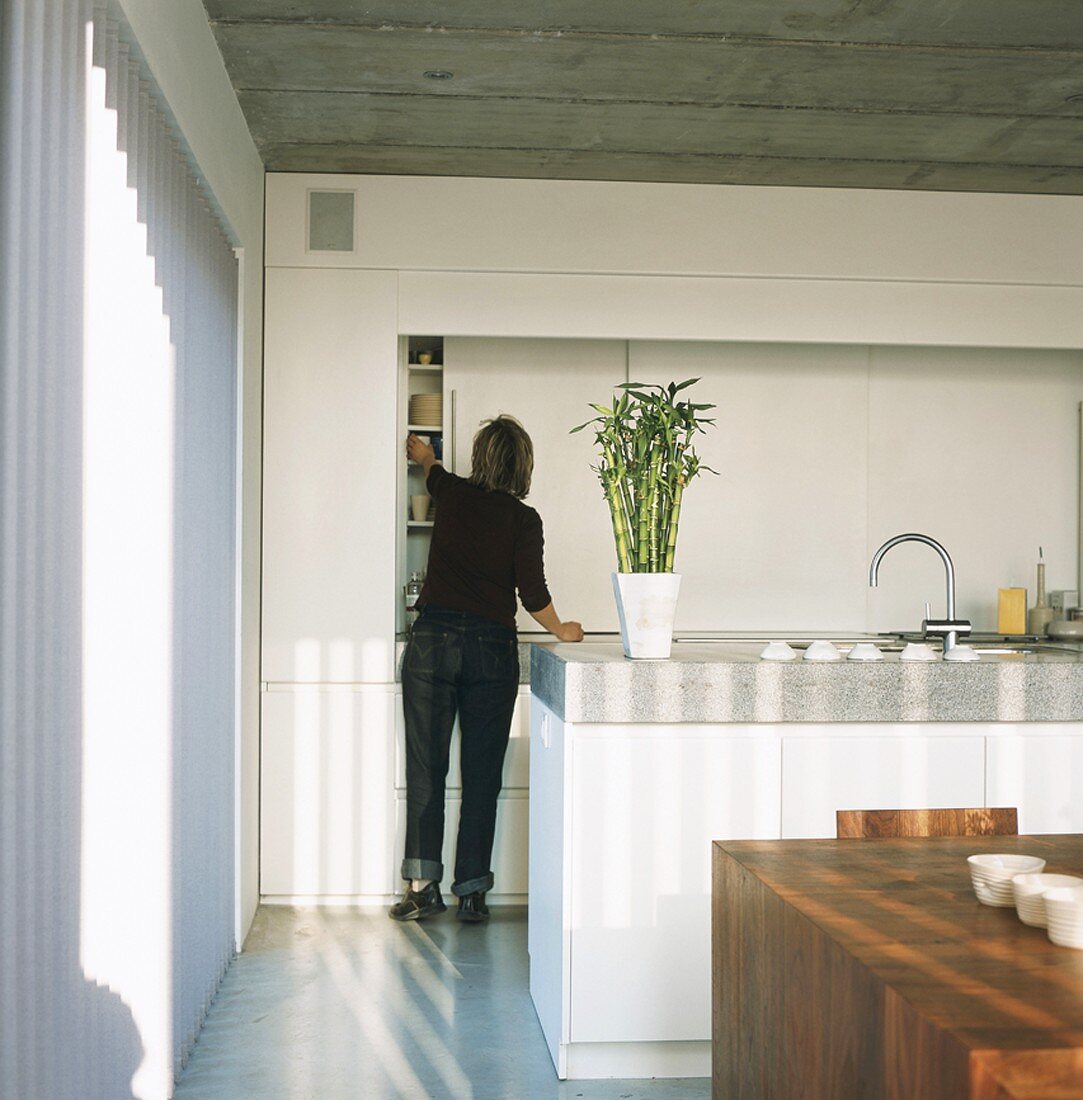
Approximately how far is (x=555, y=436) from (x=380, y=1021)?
8.40 ft

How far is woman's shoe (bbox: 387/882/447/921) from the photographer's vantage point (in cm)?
448

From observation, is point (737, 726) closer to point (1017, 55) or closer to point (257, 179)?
point (1017, 55)

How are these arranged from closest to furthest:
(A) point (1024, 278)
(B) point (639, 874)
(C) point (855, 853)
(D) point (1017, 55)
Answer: (C) point (855, 853)
(B) point (639, 874)
(D) point (1017, 55)
(A) point (1024, 278)

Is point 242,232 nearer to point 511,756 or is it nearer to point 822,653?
point 511,756

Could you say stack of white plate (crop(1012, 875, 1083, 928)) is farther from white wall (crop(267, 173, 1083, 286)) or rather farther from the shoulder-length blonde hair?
white wall (crop(267, 173, 1083, 286))

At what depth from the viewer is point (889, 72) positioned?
3770mm

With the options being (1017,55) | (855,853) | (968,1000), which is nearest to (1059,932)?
(968,1000)

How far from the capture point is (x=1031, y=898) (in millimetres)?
1565

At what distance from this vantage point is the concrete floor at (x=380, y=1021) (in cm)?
300

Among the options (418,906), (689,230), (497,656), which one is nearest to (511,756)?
(497,656)

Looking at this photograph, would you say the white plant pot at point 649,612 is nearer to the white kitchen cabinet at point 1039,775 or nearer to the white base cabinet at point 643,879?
the white base cabinet at point 643,879

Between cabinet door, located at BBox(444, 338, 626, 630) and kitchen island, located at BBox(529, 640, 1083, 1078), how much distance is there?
2.14 metres

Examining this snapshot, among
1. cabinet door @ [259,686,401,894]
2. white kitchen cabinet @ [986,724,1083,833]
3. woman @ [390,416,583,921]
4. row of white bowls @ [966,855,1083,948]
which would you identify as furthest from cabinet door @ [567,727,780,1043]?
cabinet door @ [259,686,401,894]

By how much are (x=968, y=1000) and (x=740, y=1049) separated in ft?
2.50
